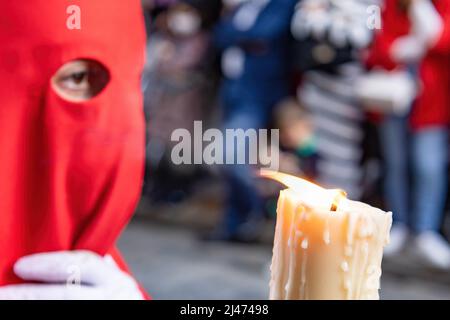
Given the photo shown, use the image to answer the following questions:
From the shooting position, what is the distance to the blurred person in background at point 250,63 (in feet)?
7.04

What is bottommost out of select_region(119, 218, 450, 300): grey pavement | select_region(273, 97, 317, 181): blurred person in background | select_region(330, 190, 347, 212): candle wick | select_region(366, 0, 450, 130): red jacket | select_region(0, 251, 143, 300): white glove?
select_region(119, 218, 450, 300): grey pavement

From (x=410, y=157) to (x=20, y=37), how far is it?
5.33ft

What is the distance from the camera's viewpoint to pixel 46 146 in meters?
0.74

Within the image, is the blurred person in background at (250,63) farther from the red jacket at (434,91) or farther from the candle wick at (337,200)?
the candle wick at (337,200)

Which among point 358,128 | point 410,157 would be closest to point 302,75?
point 358,128

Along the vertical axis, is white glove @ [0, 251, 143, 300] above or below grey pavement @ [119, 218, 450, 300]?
above

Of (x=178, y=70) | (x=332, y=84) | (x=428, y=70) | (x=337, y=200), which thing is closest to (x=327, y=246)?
(x=337, y=200)

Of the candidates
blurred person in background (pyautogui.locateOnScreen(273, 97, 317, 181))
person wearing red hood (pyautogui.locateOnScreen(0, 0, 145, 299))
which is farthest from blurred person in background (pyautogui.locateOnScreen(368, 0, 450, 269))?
person wearing red hood (pyautogui.locateOnScreen(0, 0, 145, 299))

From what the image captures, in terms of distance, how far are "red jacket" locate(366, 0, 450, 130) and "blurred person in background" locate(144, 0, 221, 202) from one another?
585 mm

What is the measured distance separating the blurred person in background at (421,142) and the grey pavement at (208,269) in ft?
0.28

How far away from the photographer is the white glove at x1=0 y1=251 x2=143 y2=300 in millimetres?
716

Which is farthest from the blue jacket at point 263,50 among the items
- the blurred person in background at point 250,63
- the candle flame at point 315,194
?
the candle flame at point 315,194

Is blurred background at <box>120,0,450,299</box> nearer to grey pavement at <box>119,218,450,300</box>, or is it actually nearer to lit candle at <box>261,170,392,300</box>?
grey pavement at <box>119,218,450,300</box>

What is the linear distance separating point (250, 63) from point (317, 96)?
23cm
